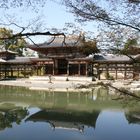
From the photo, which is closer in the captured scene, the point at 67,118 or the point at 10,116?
the point at 67,118

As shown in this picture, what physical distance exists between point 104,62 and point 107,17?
32202 millimetres

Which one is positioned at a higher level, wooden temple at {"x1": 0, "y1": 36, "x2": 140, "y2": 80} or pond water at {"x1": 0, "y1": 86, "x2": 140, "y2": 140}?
wooden temple at {"x1": 0, "y1": 36, "x2": 140, "y2": 80}

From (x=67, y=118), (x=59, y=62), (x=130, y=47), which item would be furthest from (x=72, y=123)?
(x=59, y=62)

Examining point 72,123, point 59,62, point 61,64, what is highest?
point 59,62

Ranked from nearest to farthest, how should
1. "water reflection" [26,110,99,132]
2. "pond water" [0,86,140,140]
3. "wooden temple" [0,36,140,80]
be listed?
1. "pond water" [0,86,140,140]
2. "water reflection" [26,110,99,132]
3. "wooden temple" [0,36,140,80]

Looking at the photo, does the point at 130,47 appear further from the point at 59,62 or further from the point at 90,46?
the point at 59,62

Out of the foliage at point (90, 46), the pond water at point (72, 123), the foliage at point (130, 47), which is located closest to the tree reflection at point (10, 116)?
the pond water at point (72, 123)

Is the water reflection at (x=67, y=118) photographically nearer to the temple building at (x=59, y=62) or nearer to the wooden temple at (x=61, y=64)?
the wooden temple at (x=61, y=64)

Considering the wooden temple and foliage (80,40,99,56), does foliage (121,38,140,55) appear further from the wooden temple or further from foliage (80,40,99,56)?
the wooden temple

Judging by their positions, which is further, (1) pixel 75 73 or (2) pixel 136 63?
(1) pixel 75 73

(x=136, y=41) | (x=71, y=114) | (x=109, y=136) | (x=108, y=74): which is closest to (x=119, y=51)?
(x=136, y=41)

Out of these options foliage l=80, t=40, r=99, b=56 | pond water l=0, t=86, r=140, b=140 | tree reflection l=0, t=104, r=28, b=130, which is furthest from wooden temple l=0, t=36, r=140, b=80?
foliage l=80, t=40, r=99, b=56

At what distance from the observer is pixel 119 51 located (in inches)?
227

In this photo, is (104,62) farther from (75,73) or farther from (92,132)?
(92,132)
